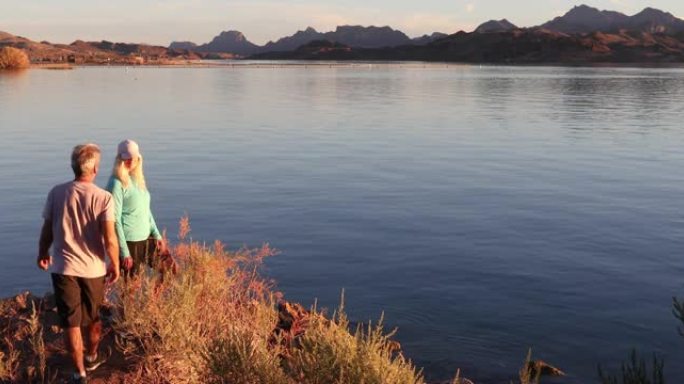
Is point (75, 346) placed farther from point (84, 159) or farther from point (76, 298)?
point (84, 159)

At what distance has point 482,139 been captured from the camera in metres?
29.4

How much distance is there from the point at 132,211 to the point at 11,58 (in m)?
103

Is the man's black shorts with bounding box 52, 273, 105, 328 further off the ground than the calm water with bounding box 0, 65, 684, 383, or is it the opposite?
the man's black shorts with bounding box 52, 273, 105, 328

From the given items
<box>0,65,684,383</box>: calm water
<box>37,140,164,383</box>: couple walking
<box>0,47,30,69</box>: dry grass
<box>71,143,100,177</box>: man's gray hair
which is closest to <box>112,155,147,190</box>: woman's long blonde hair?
<box>37,140,164,383</box>: couple walking

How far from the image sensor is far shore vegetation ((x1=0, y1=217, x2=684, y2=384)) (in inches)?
224

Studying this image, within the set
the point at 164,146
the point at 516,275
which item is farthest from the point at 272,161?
the point at 516,275

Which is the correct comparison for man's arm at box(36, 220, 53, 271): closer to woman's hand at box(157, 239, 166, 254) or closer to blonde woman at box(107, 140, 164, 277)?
blonde woman at box(107, 140, 164, 277)

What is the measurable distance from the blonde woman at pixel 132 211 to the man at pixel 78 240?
0.76 m

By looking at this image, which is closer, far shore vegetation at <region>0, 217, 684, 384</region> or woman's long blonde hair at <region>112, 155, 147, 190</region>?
far shore vegetation at <region>0, 217, 684, 384</region>

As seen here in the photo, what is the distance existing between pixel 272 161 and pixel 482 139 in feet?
32.6

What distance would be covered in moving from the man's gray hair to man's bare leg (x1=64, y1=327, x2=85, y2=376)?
1342 mm

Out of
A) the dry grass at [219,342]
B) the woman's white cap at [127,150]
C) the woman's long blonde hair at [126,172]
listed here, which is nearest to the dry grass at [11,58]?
the woman's long blonde hair at [126,172]

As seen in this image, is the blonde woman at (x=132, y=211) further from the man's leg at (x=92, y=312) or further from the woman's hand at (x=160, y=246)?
the man's leg at (x=92, y=312)

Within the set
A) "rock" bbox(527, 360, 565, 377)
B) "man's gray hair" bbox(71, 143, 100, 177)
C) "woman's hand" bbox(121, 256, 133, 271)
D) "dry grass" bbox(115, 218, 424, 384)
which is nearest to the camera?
"dry grass" bbox(115, 218, 424, 384)
